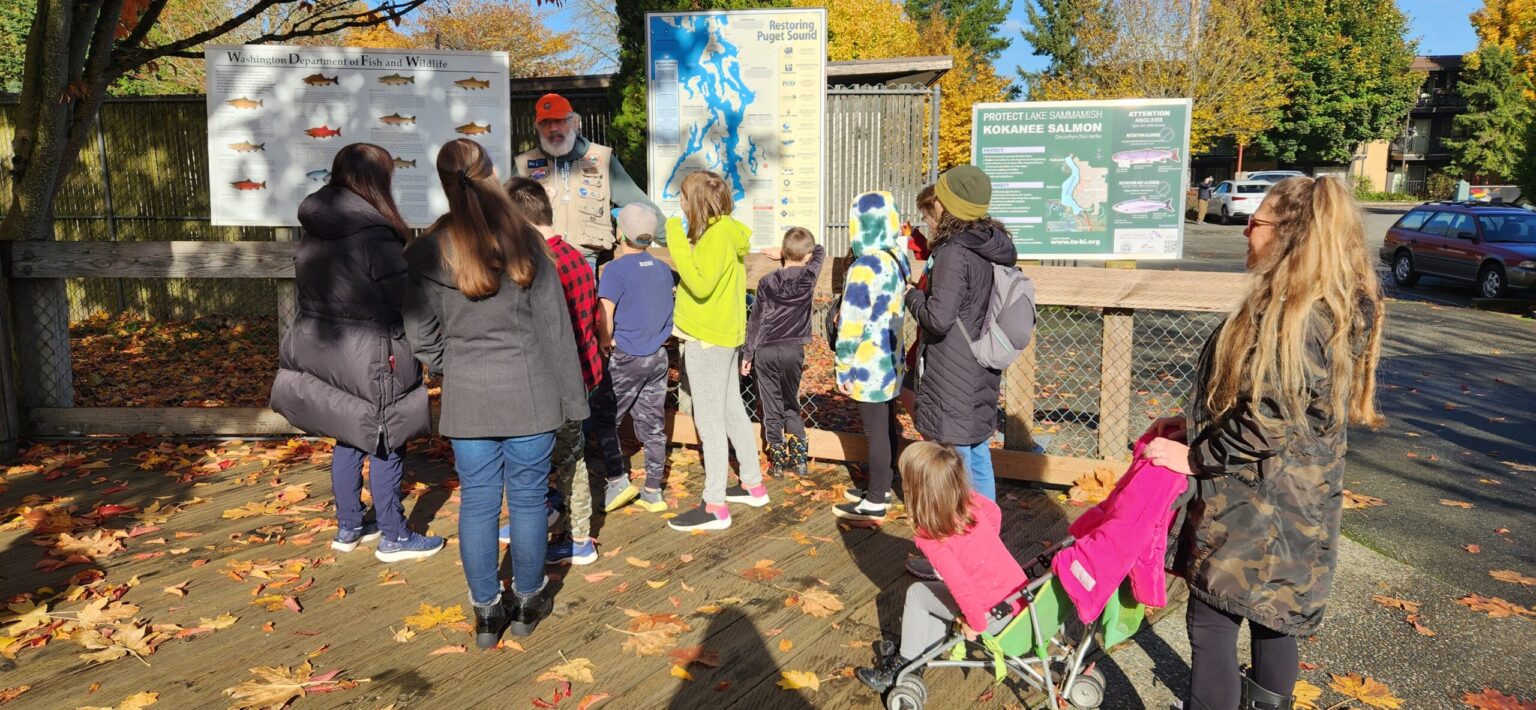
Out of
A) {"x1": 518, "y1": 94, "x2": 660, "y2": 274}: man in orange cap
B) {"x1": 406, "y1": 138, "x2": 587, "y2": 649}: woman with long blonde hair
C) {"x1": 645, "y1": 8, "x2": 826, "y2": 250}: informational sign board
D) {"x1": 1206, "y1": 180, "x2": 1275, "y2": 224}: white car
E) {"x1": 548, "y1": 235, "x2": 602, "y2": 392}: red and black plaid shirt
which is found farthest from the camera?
{"x1": 1206, "y1": 180, "x2": 1275, "y2": 224}: white car

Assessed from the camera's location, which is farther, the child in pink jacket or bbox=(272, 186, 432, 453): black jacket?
bbox=(272, 186, 432, 453): black jacket

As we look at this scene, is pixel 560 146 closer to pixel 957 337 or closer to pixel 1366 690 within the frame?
pixel 957 337

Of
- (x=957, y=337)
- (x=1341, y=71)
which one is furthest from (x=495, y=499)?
(x=1341, y=71)

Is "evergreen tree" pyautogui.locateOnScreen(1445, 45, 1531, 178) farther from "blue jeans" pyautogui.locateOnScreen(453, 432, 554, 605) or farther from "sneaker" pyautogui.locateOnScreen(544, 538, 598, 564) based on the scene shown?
"blue jeans" pyautogui.locateOnScreen(453, 432, 554, 605)

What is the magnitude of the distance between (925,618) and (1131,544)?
793 millimetres

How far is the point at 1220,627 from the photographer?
109 inches

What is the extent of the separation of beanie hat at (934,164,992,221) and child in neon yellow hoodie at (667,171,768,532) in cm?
110

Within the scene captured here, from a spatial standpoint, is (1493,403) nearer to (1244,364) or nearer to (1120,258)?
(1120,258)

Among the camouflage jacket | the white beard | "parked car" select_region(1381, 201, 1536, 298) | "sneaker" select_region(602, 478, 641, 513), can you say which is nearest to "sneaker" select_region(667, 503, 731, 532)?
"sneaker" select_region(602, 478, 641, 513)

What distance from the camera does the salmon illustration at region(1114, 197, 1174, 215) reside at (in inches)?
280

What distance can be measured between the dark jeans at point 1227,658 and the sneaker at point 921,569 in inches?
61.3

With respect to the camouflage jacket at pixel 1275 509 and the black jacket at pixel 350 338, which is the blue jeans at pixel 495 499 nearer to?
the black jacket at pixel 350 338

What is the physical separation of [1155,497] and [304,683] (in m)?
2.95

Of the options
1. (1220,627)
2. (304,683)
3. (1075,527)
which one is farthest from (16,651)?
(1220,627)
